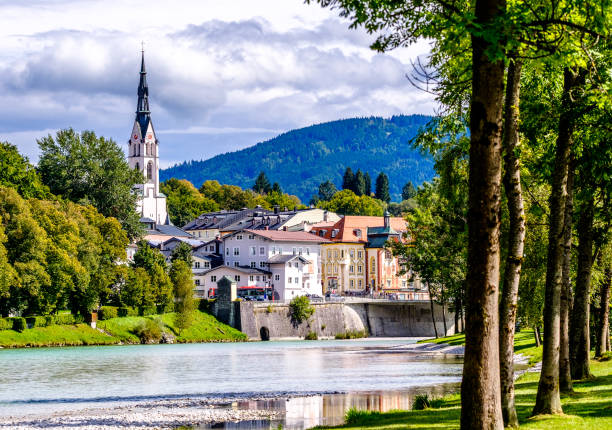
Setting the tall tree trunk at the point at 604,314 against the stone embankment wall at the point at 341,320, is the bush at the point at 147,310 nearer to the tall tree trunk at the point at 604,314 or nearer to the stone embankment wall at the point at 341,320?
the stone embankment wall at the point at 341,320

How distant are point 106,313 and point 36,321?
365 inches

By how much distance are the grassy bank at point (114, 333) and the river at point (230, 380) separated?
478cm

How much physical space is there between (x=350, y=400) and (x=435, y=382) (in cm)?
771

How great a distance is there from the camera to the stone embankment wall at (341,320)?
103 metres

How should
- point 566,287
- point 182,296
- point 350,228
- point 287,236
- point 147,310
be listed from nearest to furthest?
point 566,287
point 147,310
point 182,296
point 287,236
point 350,228

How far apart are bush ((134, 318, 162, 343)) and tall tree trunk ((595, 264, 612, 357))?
5941 centimetres

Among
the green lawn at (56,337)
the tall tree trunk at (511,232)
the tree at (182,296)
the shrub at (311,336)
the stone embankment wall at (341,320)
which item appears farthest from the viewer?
the shrub at (311,336)

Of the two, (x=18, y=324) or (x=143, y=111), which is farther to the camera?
(x=143, y=111)

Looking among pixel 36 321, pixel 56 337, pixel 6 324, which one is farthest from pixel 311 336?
pixel 6 324

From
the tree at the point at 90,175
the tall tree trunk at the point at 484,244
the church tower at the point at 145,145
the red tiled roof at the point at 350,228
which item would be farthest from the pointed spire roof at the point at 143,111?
the tall tree trunk at the point at 484,244

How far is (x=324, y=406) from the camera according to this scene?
31.2 metres

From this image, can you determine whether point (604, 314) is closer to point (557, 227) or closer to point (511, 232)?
point (557, 227)

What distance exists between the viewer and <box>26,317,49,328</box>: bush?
7881 cm

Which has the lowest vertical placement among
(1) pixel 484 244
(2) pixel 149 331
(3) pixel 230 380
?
(3) pixel 230 380
